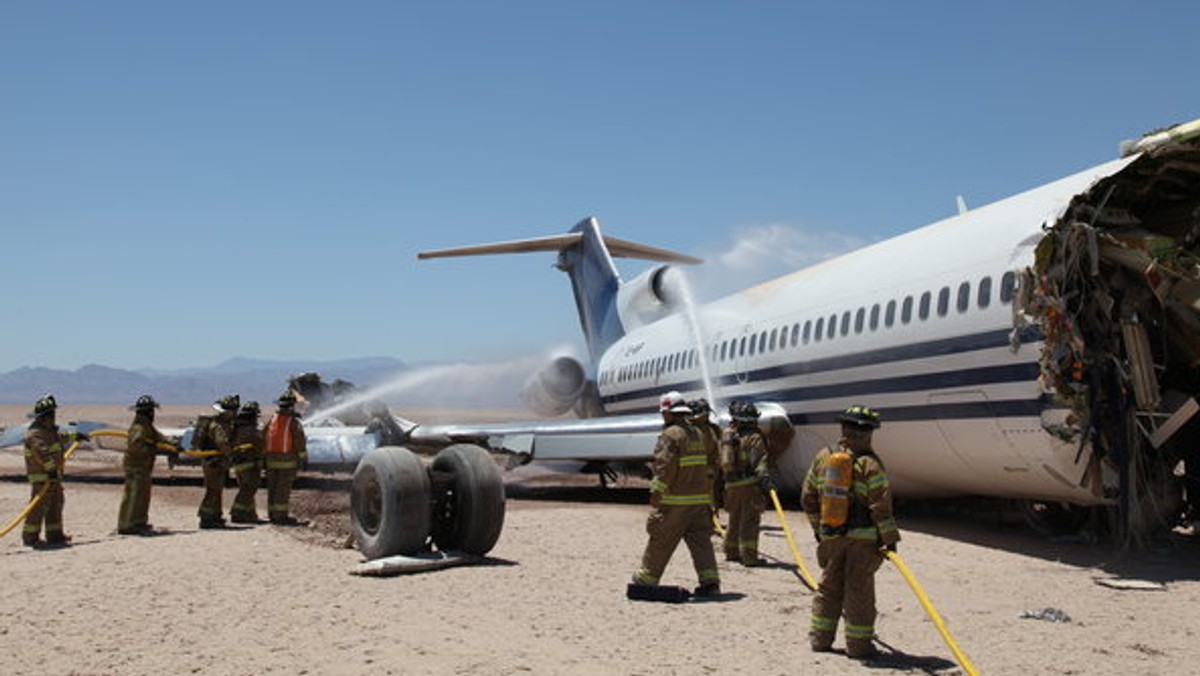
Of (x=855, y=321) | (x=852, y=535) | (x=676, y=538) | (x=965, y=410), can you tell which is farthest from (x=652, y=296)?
(x=852, y=535)

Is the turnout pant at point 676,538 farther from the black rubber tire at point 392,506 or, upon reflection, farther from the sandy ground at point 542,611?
the black rubber tire at point 392,506

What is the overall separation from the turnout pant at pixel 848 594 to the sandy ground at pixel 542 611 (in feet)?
0.57

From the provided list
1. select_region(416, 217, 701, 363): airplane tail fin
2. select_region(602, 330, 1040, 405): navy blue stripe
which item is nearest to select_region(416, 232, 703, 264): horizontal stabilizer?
select_region(416, 217, 701, 363): airplane tail fin

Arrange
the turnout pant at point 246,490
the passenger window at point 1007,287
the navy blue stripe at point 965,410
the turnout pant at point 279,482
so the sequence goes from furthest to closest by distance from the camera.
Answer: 1. the turnout pant at point 246,490
2. the turnout pant at point 279,482
3. the passenger window at point 1007,287
4. the navy blue stripe at point 965,410

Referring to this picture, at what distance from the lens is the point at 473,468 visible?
40.5 feet

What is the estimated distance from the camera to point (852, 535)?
26.1 feet

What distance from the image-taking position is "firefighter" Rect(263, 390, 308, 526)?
1655 cm

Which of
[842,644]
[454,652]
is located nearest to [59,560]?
[454,652]

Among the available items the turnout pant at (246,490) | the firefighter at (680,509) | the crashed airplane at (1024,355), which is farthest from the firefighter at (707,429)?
the turnout pant at (246,490)

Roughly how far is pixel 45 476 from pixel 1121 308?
13.4 meters

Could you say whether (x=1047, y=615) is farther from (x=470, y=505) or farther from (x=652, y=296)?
(x=652, y=296)

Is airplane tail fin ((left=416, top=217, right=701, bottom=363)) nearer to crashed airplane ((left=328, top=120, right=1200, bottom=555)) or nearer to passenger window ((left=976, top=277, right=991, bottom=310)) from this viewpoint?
crashed airplane ((left=328, top=120, right=1200, bottom=555))

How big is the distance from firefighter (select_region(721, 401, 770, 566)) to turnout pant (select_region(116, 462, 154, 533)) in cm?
819

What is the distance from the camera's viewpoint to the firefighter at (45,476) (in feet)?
46.5
